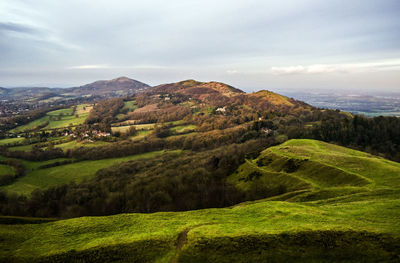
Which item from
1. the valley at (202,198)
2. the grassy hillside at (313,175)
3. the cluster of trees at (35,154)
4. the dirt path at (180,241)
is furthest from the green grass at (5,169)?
the dirt path at (180,241)

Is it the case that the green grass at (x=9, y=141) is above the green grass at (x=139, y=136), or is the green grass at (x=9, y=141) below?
above

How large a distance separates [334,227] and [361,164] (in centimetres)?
5068

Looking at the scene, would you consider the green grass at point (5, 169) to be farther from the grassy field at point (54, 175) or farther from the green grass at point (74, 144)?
the green grass at point (74, 144)

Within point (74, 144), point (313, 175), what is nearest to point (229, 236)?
point (313, 175)

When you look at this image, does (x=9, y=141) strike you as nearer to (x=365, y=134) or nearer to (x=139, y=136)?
(x=139, y=136)

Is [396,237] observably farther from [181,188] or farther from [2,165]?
[2,165]

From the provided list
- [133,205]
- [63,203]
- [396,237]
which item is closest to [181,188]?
[133,205]

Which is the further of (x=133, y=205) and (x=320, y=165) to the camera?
(x=133, y=205)

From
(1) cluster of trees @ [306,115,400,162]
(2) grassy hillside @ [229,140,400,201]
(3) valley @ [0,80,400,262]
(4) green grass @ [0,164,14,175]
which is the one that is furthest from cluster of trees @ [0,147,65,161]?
(1) cluster of trees @ [306,115,400,162]

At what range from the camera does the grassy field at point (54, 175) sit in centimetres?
9081

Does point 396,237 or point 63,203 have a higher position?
point 396,237

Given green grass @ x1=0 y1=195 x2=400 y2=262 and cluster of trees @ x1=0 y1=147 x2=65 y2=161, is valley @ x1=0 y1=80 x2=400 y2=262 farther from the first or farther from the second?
cluster of trees @ x1=0 y1=147 x2=65 y2=161

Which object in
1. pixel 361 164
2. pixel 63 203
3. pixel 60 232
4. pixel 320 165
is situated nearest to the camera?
pixel 60 232

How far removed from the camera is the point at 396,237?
61.5 feet
